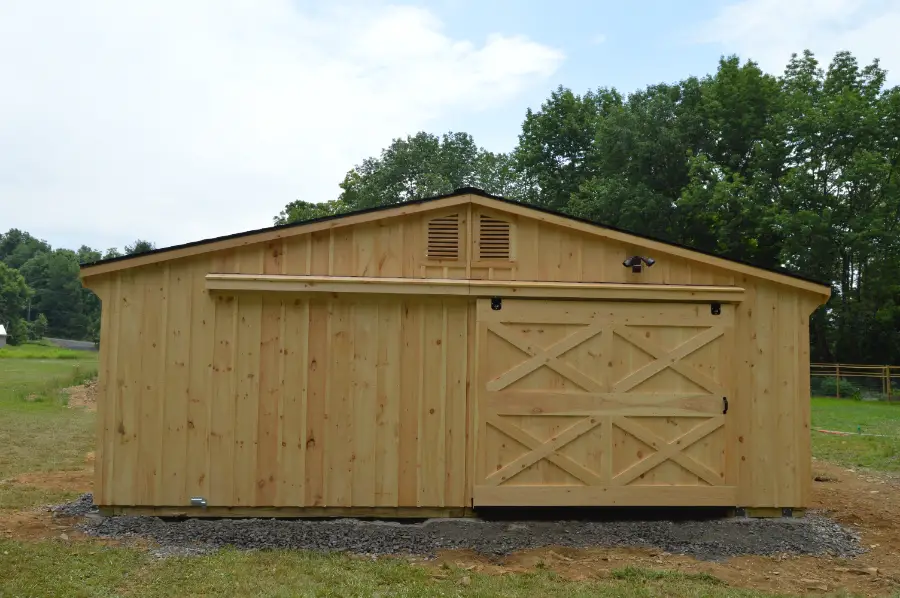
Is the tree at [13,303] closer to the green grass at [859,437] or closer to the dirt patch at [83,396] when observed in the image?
the dirt patch at [83,396]

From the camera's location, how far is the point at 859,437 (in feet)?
44.8

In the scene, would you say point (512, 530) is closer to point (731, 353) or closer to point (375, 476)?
point (375, 476)

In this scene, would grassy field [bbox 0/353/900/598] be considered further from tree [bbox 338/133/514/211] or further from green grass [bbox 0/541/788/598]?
tree [bbox 338/133/514/211]

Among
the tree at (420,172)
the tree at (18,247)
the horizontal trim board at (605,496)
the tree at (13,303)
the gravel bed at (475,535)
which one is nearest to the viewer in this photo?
the gravel bed at (475,535)

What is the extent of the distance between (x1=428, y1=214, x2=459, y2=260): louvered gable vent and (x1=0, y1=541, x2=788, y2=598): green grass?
297 cm

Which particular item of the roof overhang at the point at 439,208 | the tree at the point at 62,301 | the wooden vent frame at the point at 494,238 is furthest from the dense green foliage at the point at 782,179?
the tree at the point at 62,301

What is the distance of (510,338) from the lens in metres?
7.09

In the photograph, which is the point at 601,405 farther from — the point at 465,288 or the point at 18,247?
the point at 18,247

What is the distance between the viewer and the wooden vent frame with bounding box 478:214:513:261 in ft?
23.7

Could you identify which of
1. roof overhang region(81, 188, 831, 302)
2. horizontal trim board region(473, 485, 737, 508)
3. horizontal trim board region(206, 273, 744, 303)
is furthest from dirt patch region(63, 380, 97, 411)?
horizontal trim board region(473, 485, 737, 508)

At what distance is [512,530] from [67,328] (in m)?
78.1

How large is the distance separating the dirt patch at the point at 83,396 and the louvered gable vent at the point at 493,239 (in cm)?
1514

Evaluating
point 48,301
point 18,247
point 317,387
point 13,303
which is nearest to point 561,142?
point 317,387

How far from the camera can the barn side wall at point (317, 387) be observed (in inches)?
269
